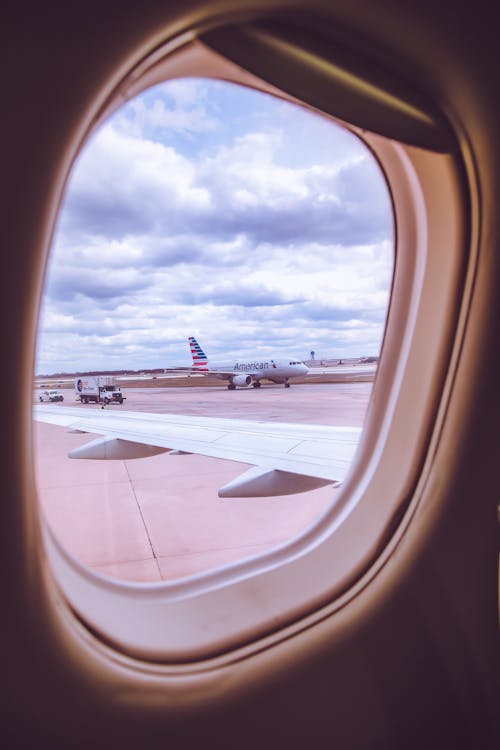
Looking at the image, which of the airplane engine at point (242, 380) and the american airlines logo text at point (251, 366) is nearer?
the airplane engine at point (242, 380)

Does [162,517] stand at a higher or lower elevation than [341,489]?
lower

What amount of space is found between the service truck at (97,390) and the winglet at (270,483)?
696 inches

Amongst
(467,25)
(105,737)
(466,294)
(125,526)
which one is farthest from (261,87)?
(125,526)

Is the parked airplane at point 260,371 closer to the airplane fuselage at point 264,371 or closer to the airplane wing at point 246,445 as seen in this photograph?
the airplane fuselage at point 264,371

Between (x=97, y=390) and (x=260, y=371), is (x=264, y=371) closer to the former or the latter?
(x=260, y=371)

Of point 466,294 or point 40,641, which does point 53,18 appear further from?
point 466,294

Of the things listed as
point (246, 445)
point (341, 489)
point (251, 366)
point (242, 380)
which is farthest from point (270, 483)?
point (251, 366)

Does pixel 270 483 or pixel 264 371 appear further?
pixel 264 371

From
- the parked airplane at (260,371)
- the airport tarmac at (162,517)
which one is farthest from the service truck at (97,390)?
the airport tarmac at (162,517)

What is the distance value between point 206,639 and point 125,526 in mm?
4062

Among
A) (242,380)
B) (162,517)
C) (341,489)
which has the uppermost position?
(242,380)

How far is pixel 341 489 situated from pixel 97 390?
61.9 feet

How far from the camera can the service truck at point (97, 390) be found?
61.3ft

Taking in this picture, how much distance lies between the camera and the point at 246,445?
70.3 inches
